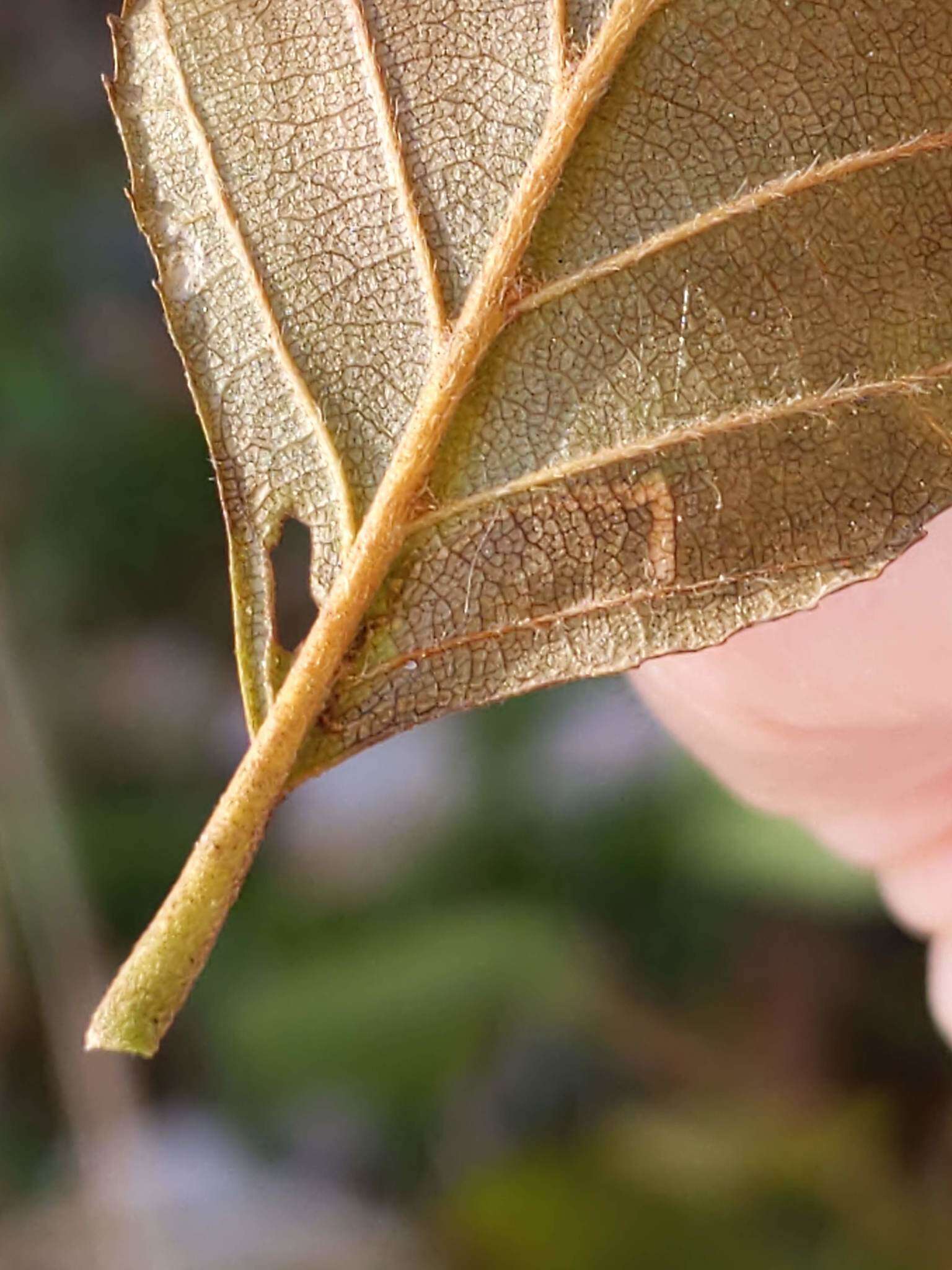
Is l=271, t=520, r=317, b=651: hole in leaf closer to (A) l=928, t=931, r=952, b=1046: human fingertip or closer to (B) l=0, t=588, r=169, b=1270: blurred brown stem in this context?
(B) l=0, t=588, r=169, b=1270: blurred brown stem

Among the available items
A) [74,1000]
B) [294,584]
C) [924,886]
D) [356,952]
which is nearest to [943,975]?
[924,886]

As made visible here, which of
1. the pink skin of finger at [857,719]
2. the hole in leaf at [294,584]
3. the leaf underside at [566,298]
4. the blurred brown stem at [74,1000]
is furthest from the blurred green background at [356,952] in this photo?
the leaf underside at [566,298]

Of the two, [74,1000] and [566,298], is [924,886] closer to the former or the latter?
[566,298]

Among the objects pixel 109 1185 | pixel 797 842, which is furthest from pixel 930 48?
pixel 109 1185

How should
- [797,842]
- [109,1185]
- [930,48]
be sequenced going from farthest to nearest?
[109,1185] < [797,842] < [930,48]

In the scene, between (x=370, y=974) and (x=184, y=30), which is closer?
(x=184, y=30)

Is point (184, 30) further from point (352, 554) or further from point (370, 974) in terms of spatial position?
point (370, 974)
